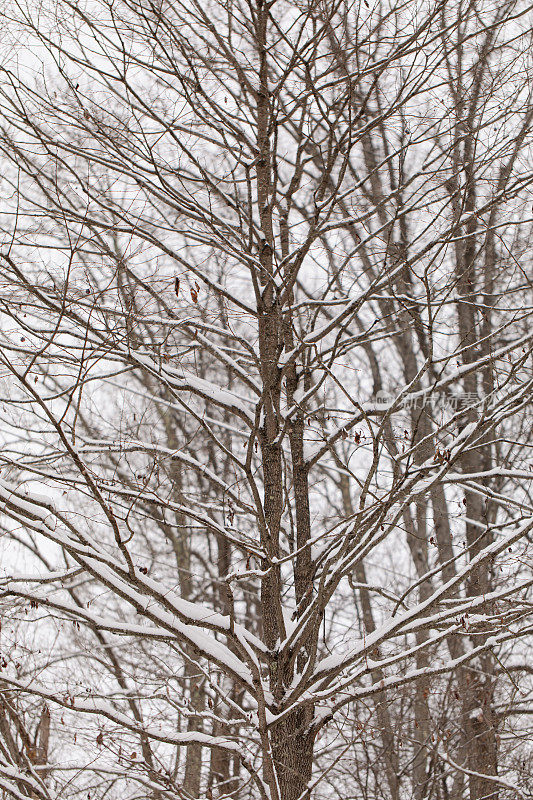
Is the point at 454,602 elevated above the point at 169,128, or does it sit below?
below

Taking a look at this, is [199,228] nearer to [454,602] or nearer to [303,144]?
[303,144]

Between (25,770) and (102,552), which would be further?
(25,770)

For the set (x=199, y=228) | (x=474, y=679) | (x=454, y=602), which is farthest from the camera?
(x=474, y=679)

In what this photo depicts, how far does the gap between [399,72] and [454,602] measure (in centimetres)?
320

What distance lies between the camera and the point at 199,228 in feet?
17.4

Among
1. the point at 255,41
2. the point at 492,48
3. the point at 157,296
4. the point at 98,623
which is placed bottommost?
the point at 98,623

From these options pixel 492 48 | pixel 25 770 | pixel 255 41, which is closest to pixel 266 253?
pixel 255 41

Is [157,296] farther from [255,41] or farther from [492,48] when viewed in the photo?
[492,48]

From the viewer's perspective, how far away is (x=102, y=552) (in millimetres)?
3283

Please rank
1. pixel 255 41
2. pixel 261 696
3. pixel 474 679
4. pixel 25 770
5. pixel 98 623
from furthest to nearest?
pixel 474 679 → pixel 255 41 → pixel 25 770 → pixel 98 623 → pixel 261 696

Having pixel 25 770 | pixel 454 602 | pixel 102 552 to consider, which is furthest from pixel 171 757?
pixel 102 552

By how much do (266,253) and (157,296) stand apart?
821mm

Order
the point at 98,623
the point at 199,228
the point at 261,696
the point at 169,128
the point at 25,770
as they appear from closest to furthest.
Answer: the point at 261,696
the point at 98,623
the point at 25,770
the point at 169,128
the point at 199,228

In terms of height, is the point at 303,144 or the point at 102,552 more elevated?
the point at 303,144
